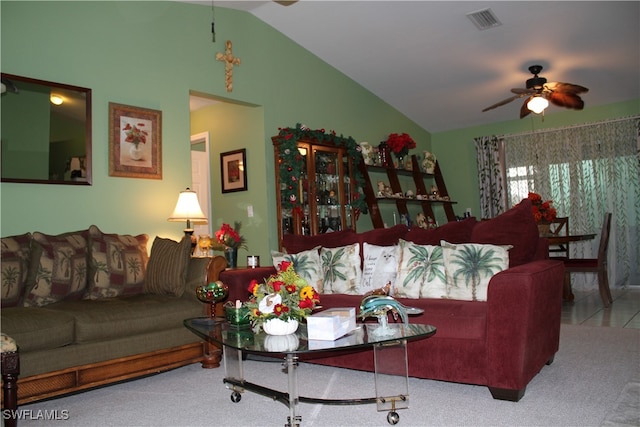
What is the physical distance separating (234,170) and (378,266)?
279 centimetres

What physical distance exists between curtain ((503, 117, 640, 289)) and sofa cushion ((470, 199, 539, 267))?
4.53 m

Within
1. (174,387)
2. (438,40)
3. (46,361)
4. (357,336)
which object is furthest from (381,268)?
(438,40)

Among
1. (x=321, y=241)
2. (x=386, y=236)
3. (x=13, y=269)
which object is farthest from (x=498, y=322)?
(x=13, y=269)

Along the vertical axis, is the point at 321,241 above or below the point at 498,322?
above

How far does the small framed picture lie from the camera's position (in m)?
5.63

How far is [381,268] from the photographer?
346 centimetres

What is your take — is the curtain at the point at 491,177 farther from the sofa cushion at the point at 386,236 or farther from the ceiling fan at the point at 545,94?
the sofa cushion at the point at 386,236

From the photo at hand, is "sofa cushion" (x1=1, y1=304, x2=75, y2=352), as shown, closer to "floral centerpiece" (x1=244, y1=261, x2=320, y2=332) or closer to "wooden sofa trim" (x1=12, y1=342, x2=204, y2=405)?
"wooden sofa trim" (x1=12, y1=342, x2=204, y2=405)

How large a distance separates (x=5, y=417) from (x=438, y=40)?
5037mm

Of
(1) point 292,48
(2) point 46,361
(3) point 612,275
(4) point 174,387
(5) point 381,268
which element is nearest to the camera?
(2) point 46,361

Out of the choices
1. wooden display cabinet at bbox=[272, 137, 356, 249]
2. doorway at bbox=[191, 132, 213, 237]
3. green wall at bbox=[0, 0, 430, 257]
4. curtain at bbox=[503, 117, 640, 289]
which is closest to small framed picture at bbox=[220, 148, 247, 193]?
green wall at bbox=[0, 0, 430, 257]

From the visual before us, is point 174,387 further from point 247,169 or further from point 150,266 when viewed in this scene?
point 247,169

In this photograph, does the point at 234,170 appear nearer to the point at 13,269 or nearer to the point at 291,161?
the point at 291,161

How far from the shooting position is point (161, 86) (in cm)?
457
